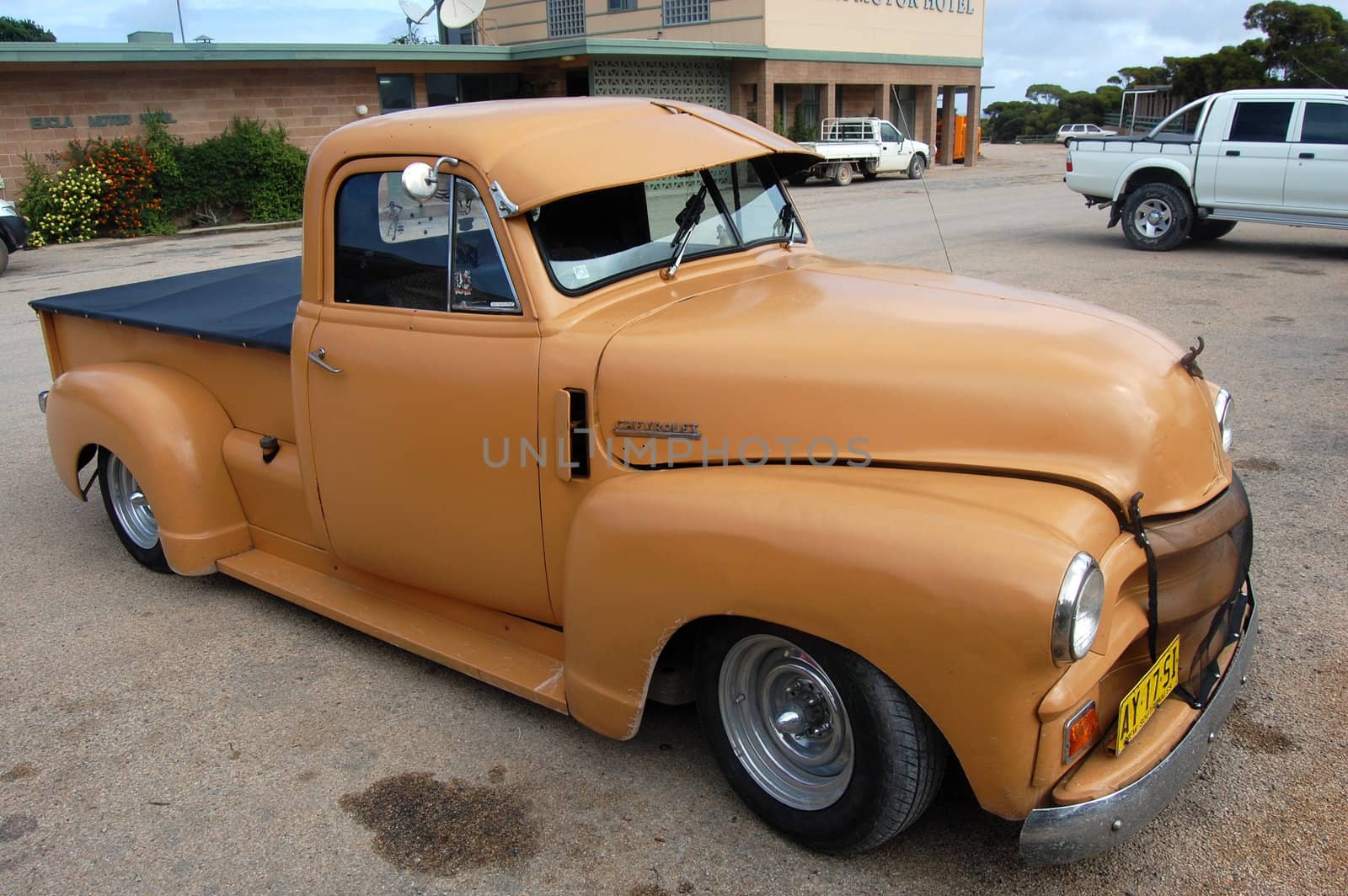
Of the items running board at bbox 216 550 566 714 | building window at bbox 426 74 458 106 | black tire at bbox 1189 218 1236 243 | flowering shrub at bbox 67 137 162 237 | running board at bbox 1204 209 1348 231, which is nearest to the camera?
running board at bbox 216 550 566 714

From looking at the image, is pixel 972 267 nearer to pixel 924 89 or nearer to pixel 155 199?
pixel 155 199

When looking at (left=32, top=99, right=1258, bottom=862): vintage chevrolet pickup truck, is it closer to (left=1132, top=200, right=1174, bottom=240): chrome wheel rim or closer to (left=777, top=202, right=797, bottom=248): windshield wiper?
(left=777, top=202, right=797, bottom=248): windshield wiper

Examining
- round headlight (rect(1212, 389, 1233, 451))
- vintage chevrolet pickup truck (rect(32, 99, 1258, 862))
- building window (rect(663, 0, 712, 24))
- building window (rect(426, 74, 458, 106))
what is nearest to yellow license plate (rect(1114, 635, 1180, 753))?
vintage chevrolet pickup truck (rect(32, 99, 1258, 862))

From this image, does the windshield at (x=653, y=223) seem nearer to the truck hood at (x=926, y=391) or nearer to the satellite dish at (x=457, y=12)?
the truck hood at (x=926, y=391)

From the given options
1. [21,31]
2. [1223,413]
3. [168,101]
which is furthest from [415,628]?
[21,31]

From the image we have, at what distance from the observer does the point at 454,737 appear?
10.7ft

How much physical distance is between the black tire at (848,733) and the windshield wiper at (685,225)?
4.07ft

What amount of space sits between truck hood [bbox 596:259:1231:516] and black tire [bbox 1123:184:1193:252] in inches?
439

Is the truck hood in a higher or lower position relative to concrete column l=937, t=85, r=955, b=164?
lower

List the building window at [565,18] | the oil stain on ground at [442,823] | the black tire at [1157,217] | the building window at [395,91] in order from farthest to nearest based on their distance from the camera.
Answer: the building window at [565,18], the building window at [395,91], the black tire at [1157,217], the oil stain on ground at [442,823]

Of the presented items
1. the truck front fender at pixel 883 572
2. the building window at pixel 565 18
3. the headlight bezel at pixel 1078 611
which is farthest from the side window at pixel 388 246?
the building window at pixel 565 18

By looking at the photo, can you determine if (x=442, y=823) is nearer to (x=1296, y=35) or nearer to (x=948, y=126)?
(x=948, y=126)

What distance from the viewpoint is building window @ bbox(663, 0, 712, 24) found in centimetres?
3120

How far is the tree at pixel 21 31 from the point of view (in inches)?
1949
